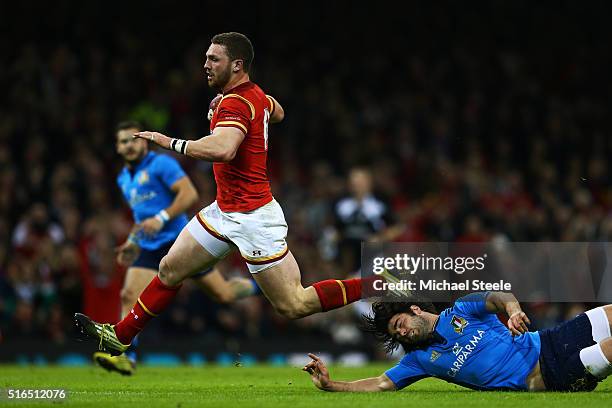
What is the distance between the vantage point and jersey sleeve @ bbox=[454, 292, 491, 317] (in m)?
8.75

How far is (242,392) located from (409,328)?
178 cm

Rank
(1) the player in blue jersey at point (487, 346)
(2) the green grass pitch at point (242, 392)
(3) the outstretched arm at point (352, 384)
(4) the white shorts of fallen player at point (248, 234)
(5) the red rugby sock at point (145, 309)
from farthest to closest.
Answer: (5) the red rugby sock at point (145, 309) → (4) the white shorts of fallen player at point (248, 234) → (3) the outstretched arm at point (352, 384) → (1) the player in blue jersey at point (487, 346) → (2) the green grass pitch at point (242, 392)

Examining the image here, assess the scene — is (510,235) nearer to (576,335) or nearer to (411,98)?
(411,98)

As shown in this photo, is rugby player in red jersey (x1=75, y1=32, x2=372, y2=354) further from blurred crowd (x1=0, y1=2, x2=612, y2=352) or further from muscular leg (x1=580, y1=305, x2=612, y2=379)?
blurred crowd (x1=0, y1=2, x2=612, y2=352)

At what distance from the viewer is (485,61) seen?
2373 centimetres

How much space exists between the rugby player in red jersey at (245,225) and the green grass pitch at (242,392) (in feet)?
2.49

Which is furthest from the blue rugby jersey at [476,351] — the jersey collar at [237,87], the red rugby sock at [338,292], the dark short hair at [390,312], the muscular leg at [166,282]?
the jersey collar at [237,87]

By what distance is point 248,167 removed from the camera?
31.4 ft

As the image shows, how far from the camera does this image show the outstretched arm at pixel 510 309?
8.23 metres

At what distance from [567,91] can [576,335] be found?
15431 millimetres

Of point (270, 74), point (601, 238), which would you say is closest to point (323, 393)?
point (601, 238)

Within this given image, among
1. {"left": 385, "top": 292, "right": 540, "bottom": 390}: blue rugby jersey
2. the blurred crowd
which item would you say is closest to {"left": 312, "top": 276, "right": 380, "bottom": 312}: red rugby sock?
{"left": 385, "top": 292, "right": 540, "bottom": 390}: blue rugby jersey

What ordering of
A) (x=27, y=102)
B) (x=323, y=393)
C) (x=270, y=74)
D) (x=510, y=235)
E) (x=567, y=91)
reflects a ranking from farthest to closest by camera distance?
(x=567, y=91), (x=270, y=74), (x=27, y=102), (x=510, y=235), (x=323, y=393)

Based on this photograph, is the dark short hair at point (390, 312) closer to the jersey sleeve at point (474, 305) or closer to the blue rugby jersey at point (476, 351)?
the blue rugby jersey at point (476, 351)
